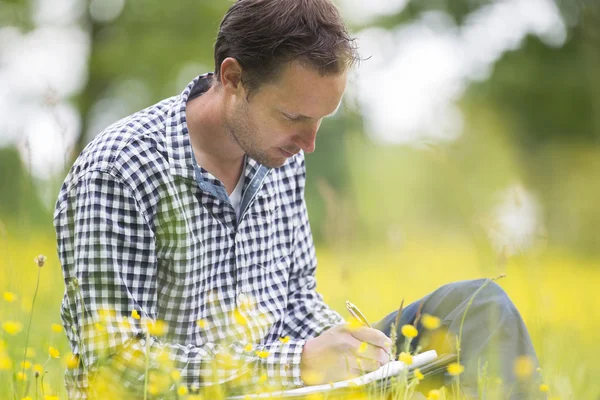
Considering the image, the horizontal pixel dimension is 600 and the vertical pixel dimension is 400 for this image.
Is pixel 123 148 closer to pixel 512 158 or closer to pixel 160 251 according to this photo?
pixel 160 251

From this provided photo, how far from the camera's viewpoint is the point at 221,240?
1.82 meters

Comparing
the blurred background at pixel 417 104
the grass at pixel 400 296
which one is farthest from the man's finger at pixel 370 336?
the blurred background at pixel 417 104

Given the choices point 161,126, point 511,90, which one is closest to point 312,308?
point 161,126

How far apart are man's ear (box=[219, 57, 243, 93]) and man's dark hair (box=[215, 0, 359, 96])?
0.02 metres

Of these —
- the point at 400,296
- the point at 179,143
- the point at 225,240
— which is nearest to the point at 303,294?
the point at 225,240

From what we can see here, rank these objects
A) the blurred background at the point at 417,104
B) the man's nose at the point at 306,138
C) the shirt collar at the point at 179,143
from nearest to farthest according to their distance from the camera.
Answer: the shirt collar at the point at 179,143 < the man's nose at the point at 306,138 < the blurred background at the point at 417,104

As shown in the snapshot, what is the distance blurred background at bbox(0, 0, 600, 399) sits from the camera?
255 inches

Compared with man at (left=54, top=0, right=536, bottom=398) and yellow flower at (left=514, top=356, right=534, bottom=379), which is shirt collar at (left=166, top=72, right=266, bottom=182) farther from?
yellow flower at (left=514, top=356, right=534, bottom=379)

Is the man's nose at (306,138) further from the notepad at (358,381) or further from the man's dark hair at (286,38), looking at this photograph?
the notepad at (358,381)

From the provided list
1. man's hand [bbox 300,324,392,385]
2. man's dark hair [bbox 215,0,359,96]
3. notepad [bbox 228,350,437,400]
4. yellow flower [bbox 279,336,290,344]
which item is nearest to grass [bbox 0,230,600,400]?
notepad [bbox 228,350,437,400]

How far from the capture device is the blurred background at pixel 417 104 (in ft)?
21.2

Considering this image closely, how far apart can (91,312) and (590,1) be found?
907 centimetres

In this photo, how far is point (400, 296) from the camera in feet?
13.0

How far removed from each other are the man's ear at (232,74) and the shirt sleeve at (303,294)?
0.43 meters
